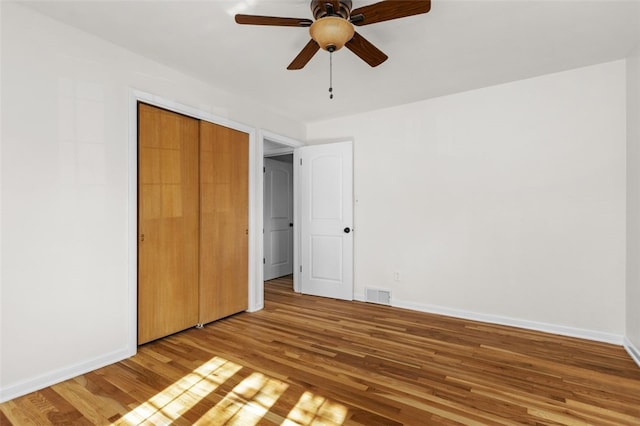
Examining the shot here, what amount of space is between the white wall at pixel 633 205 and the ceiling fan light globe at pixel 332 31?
254 cm

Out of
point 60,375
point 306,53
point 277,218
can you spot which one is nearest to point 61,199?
point 60,375

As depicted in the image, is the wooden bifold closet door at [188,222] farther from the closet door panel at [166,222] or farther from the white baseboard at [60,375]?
the white baseboard at [60,375]

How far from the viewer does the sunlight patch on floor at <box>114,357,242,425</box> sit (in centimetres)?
184

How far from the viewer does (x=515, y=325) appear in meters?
3.29

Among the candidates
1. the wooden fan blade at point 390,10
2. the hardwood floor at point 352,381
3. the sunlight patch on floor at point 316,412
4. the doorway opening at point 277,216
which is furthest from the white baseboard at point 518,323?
the wooden fan blade at point 390,10

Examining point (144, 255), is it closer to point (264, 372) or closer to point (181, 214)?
point (181, 214)

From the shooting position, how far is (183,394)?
2078mm

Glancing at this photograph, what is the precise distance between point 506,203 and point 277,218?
376cm

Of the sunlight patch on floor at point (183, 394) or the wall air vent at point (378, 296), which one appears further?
the wall air vent at point (378, 296)

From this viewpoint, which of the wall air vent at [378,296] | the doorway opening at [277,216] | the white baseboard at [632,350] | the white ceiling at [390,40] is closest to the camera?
the white ceiling at [390,40]

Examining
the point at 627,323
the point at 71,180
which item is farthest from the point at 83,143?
the point at 627,323

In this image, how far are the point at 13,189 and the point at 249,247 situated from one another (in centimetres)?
218

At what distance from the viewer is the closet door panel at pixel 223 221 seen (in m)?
3.30

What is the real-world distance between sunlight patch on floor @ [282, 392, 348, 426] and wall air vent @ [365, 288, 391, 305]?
7.28 feet
